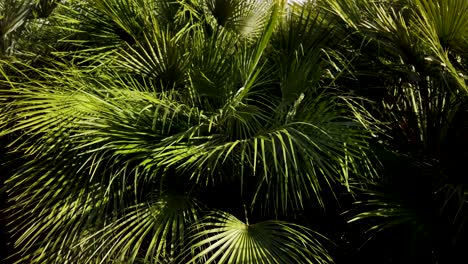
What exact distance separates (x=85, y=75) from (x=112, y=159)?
0.58 m

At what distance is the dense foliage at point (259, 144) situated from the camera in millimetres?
2725

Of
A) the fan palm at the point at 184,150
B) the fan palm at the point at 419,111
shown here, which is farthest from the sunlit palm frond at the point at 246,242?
the fan palm at the point at 419,111

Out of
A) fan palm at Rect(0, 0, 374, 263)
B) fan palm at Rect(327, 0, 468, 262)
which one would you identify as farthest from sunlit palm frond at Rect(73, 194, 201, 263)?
fan palm at Rect(327, 0, 468, 262)

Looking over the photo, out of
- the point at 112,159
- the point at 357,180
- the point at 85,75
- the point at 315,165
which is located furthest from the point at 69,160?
the point at 357,180

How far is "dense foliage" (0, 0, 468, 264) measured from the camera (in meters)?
2.72

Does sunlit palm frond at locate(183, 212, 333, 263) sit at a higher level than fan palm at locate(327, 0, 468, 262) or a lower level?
lower

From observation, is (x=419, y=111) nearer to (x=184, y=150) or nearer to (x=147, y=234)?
(x=184, y=150)

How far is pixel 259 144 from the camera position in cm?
280

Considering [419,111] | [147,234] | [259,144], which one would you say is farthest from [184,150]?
[419,111]

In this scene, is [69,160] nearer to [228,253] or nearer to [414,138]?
[228,253]

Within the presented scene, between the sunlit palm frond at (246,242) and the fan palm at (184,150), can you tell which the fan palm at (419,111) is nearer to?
the fan palm at (184,150)

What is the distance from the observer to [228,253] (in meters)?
2.51

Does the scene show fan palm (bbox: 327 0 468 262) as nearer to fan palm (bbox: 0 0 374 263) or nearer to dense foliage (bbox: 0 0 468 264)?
dense foliage (bbox: 0 0 468 264)

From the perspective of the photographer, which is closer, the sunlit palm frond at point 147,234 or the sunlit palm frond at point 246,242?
the sunlit palm frond at point 246,242
